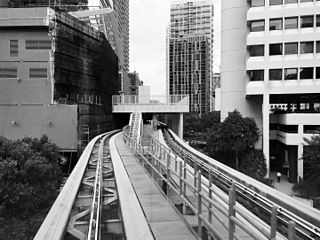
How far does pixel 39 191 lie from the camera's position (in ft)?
43.3

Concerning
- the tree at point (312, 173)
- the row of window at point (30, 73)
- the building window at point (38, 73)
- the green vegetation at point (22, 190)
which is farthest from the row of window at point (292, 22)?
the green vegetation at point (22, 190)

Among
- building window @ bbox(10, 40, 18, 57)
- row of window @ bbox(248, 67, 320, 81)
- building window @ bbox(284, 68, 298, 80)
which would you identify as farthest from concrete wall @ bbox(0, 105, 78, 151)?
building window @ bbox(284, 68, 298, 80)

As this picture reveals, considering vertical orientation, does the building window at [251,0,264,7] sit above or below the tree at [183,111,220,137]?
above

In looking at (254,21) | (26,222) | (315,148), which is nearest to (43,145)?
(26,222)

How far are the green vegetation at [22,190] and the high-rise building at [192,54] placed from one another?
213ft

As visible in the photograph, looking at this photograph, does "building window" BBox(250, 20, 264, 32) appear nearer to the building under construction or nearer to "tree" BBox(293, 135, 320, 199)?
"tree" BBox(293, 135, 320, 199)

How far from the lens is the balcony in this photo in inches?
1490

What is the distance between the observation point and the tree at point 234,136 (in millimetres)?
27281

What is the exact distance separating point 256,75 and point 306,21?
18.5 ft

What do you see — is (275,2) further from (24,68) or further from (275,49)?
(24,68)

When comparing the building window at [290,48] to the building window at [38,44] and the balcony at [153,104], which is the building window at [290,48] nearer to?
the balcony at [153,104]

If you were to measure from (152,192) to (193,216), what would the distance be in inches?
69.9

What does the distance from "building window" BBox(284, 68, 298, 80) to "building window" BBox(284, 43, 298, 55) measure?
4.47 feet

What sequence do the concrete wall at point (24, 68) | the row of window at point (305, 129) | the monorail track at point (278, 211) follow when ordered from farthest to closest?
1. the row of window at point (305, 129)
2. the concrete wall at point (24, 68)
3. the monorail track at point (278, 211)
